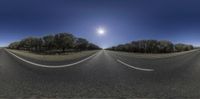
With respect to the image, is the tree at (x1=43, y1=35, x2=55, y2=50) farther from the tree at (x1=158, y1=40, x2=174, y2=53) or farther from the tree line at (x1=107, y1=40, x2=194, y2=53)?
the tree at (x1=158, y1=40, x2=174, y2=53)

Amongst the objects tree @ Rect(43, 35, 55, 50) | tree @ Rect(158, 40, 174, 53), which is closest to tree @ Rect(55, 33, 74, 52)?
tree @ Rect(43, 35, 55, 50)

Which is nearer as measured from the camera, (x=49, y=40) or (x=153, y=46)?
(x=49, y=40)

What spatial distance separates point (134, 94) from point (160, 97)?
1.67ft

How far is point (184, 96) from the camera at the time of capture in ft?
10.9

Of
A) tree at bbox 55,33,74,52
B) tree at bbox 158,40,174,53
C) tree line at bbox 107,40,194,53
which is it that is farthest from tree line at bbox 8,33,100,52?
tree at bbox 158,40,174,53

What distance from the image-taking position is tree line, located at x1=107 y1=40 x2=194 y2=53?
243 inches

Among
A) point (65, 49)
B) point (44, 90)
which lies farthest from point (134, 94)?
point (65, 49)

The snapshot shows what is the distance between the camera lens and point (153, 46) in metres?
6.40

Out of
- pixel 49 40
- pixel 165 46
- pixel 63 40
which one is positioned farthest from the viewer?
pixel 165 46

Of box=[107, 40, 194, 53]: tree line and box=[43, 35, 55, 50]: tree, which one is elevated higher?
box=[43, 35, 55, 50]: tree

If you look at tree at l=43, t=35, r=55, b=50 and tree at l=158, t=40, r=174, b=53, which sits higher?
tree at l=43, t=35, r=55, b=50

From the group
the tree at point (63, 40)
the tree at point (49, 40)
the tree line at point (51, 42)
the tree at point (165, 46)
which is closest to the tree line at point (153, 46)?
the tree at point (165, 46)

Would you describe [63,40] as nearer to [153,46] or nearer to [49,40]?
[49,40]

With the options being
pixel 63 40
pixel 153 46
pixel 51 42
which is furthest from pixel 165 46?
pixel 51 42
